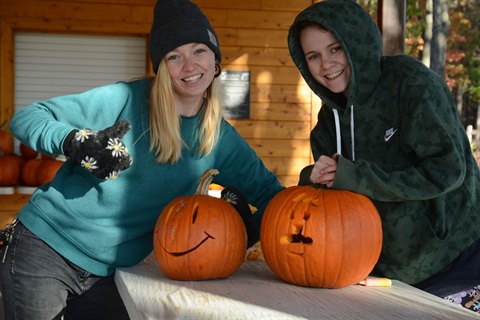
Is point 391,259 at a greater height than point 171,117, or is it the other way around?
point 171,117

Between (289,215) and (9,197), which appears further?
(9,197)

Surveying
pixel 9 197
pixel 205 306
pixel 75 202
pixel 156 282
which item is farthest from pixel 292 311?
pixel 9 197

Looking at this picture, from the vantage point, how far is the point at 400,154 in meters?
2.07

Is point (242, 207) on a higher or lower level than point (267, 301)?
higher

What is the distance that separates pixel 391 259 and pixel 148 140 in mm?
935

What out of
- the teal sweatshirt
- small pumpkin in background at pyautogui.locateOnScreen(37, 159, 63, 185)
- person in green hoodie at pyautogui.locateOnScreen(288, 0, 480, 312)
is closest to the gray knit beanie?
the teal sweatshirt

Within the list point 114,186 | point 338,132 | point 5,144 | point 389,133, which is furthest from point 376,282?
point 5,144

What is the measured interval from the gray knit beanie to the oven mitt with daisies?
0.50m

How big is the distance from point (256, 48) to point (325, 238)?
6050 mm

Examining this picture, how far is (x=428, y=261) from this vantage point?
205 cm

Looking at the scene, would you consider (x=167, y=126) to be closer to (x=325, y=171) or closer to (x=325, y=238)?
(x=325, y=171)

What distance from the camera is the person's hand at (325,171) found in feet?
6.41

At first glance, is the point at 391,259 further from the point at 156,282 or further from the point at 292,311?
the point at 156,282

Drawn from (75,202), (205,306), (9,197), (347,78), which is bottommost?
(9,197)
